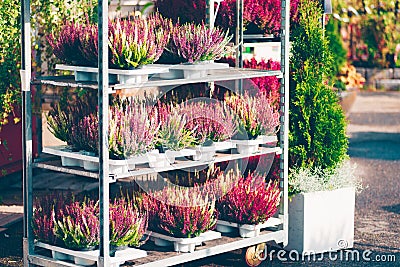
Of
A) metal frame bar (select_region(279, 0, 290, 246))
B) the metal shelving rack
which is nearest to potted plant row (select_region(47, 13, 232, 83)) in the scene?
the metal shelving rack

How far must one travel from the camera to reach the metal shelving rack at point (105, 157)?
5613mm

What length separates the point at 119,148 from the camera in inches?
230

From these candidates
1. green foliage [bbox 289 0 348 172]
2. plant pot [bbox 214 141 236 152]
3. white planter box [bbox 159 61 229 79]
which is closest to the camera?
white planter box [bbox 159 61 229 79]

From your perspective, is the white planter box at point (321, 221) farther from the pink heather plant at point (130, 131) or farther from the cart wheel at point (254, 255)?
the pink heather plant at point (130, 131)

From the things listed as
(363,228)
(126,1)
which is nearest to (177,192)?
(363,228)

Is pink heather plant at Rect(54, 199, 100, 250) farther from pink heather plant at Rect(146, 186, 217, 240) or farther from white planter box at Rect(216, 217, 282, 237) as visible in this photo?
white planter box at Rect(216, 217, 282, 237)

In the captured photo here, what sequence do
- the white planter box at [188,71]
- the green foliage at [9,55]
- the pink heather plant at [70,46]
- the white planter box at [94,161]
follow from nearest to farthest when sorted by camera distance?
1. the white planter box at [94,161]
2. the pink heather plant at [70,46]
3. the white planter box at [188,71]
4. the green foliage at [9,55]

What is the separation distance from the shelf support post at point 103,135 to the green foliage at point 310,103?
2.08 meters

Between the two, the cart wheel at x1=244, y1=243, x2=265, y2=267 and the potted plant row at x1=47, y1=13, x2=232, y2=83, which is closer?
the potted plant row at x1=47, y1=13, x2=232, y2=83

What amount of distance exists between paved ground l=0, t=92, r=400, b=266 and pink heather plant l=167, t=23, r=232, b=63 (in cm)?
159

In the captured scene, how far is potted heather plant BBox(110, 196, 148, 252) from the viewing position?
5.89 m

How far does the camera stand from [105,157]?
5.65 m

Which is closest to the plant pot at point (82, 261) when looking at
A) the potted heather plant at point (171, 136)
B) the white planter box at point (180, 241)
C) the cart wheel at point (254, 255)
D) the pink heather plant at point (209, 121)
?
the white planter box at point (180, 241)

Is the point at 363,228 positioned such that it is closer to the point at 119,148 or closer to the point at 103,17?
the point at 119,148
